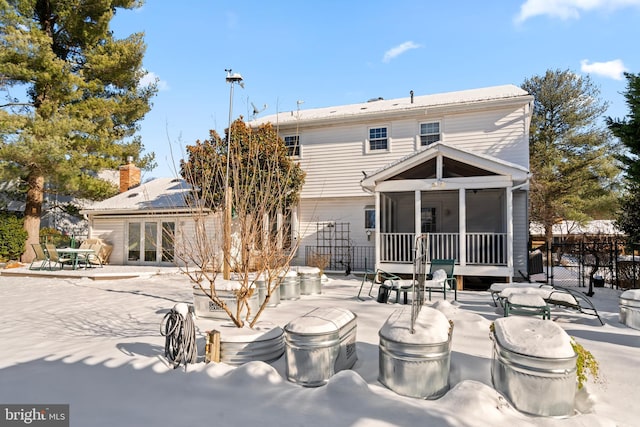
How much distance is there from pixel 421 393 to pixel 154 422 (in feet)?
7.65

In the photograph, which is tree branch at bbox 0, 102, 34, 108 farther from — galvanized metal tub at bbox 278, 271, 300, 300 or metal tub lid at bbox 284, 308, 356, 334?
metal tub lid at bbox 284, 308, 356, 334

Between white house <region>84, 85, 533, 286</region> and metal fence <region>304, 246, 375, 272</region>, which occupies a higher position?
white house <region>84, 85, 533, 286</region>

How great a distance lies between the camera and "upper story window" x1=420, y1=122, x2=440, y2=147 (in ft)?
47.1

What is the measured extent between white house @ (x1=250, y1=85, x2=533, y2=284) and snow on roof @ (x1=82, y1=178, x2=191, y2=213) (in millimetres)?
4942

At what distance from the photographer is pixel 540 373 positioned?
10.6 ft

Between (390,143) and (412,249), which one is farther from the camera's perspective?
(390,143)

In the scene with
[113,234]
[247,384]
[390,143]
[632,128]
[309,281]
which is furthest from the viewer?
[113,234]

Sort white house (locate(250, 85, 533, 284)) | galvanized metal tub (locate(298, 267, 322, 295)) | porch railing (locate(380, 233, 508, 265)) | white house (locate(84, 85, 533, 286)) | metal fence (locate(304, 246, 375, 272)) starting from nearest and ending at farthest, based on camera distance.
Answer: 1. galvanized metal tub (locate(298, 267, 322, 295))
2. white house (locate(250, 85, 533, 284))
3. porch railing (locate(380, 233, 508, 265))
4. white house (locate(84, 85, 533, 286))
5. metal fence (locate(304, 246, 375, 272))

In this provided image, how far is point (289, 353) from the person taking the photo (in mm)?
3973

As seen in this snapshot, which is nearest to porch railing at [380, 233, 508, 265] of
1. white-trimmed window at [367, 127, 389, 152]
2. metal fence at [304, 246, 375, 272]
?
metal fence at [304, 246, 375, 272]

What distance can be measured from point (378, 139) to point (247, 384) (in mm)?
12529

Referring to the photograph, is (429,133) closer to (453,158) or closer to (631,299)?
(453,158)

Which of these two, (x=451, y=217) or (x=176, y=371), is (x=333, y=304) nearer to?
(x=176, y=371)

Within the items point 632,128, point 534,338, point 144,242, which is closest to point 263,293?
point 534,338
